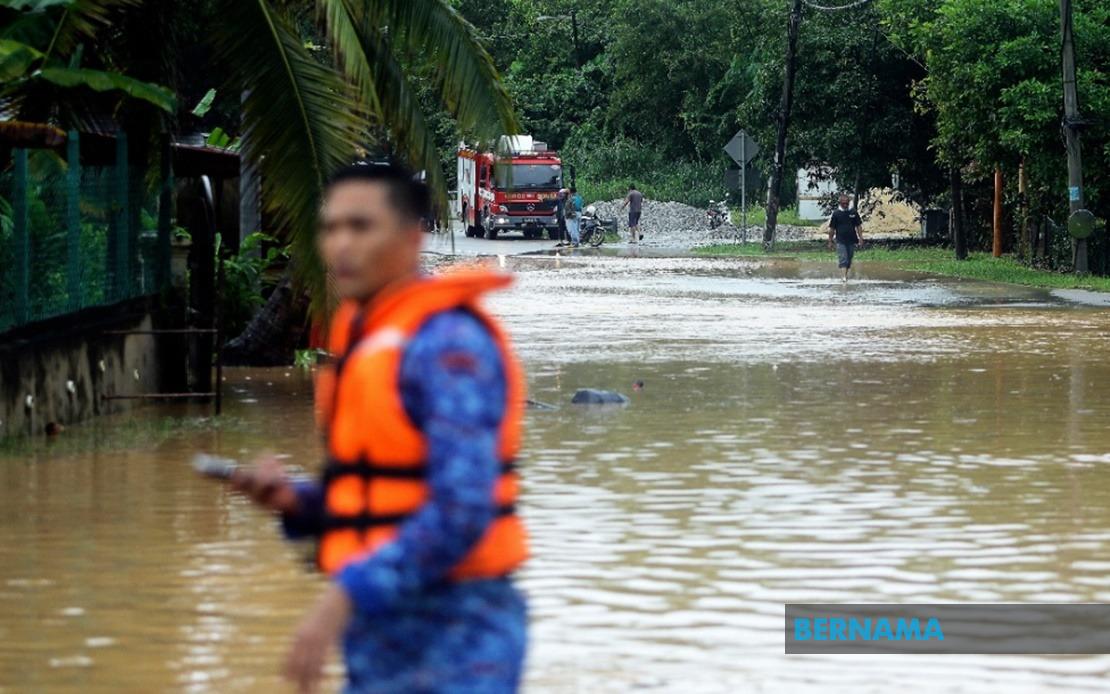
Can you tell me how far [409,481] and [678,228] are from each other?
65.7m

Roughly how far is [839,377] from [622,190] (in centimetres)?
5667

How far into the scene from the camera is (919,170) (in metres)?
52.0

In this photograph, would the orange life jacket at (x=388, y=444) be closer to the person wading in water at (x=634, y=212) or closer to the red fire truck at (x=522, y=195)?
the person wading in water at (x=634, y=212)

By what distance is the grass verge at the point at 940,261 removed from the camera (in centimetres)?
3606

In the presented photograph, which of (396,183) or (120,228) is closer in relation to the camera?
(396,183)

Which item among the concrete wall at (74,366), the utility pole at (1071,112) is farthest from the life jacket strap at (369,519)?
the utility pole at (1071,112)

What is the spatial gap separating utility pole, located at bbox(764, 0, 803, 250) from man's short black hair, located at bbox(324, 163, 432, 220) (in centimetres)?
4731

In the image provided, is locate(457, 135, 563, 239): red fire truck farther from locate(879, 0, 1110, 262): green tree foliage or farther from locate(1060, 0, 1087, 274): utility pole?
locate(1060, 0, 1087, 274): utility pole

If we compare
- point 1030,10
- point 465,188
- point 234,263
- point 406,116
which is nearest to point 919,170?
point 1030,10

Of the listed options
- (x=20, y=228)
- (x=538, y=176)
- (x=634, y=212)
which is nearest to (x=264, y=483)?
(x=20, y=228)

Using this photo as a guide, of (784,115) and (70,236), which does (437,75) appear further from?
(784,115)

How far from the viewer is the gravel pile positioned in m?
60.8

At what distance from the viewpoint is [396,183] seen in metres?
3.95

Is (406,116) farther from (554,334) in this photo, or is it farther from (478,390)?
(478,390)
